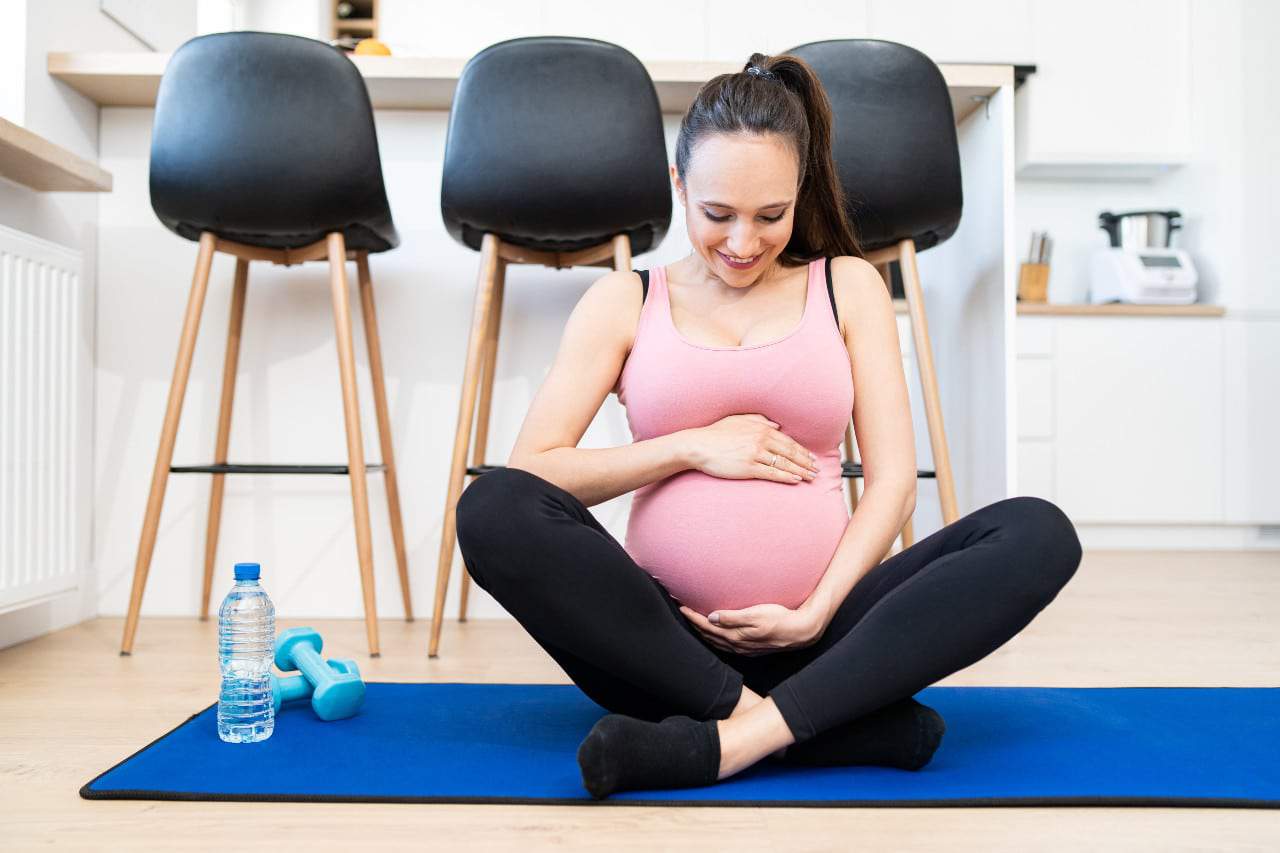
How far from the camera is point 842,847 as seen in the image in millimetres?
922

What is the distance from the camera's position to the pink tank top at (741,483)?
47.9 inches

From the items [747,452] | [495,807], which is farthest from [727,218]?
[495,807]

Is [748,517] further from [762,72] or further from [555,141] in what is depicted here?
[555,141]

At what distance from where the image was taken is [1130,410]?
380 cm

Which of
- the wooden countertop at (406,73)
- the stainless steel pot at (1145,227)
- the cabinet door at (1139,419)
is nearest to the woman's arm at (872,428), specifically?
the wooden countertop at (406,73)

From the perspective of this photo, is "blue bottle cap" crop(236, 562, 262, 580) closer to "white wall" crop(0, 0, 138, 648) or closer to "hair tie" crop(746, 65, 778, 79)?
"hair tie" crop(746, 65, 778, 79)

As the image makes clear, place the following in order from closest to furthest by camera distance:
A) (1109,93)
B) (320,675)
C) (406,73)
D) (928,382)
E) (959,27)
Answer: (320,675)
(928,382)
(406,73)
(1109,93)
(959,27)

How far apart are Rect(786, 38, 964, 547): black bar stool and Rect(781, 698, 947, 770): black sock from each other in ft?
2.52

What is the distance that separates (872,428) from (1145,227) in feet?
11.1

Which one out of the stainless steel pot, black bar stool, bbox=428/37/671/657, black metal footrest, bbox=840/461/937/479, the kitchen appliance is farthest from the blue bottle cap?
the stainless steel pot

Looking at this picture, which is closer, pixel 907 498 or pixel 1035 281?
pixel 907 498

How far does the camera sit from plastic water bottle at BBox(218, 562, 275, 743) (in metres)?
1.28

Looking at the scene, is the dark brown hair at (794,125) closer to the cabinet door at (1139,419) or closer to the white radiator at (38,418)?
the white radiator at (38,418)

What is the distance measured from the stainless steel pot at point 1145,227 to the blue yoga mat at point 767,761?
3.05 meters
